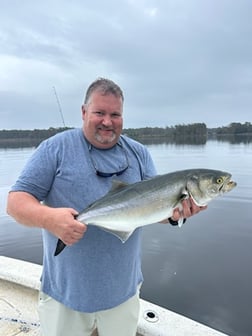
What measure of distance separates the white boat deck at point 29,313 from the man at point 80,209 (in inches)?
34.9

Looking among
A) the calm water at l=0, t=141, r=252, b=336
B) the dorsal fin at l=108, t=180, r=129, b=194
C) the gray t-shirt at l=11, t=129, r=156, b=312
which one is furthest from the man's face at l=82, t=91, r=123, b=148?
the calm water at l=0, t=141, r=252, b=336

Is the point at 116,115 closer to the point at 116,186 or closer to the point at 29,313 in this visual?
the point at 116,186

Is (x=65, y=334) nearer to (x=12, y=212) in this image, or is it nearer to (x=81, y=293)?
(x=81, y=293)

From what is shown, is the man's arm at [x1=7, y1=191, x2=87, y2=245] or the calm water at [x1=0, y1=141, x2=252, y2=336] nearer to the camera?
the man's arm at [x1=7, y1=191, x2=87, y2=245]

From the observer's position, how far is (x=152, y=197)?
2475mm

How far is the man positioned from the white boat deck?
34.9 inches

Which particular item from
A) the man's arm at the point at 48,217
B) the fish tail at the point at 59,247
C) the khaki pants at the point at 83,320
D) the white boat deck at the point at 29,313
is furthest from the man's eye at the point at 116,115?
the white boat deck at the point at 29,313

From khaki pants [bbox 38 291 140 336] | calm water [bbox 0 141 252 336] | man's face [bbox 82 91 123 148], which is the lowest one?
calm water [bbox 0 141 252 336]

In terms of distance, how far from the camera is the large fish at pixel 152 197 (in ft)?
8.05

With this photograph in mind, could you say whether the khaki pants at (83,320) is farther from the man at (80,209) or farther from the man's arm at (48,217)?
the man's arm at (48,217)

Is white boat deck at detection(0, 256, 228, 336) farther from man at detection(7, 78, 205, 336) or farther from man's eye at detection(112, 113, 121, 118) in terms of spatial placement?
man's eye at detection(112, 113, 121, 118)

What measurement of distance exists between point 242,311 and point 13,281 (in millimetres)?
4805

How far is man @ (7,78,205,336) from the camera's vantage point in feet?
8.27

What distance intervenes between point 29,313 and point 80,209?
2540 millimetres
